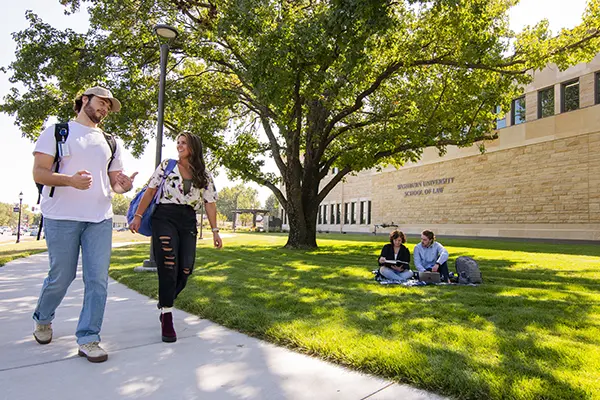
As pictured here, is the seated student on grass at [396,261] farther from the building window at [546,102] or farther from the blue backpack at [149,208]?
the building window at [546,102]

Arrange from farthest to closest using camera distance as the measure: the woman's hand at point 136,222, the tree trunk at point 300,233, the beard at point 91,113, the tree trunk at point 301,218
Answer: the tree trunk at point 300,233 → the tree trunk at point 301,218 → the woman's hand at point 136,222 → the beard at point 91,113

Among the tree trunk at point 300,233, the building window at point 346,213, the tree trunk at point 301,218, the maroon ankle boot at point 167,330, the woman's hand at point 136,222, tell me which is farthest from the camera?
the building window at point 346,213

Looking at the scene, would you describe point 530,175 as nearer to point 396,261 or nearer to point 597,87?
point 597,87

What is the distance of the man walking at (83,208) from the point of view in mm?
3168

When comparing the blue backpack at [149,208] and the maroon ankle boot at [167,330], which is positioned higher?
the blue backpack at [149,208]

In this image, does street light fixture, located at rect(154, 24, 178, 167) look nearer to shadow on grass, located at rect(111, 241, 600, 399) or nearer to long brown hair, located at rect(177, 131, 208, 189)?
shadow on grass, located at rect(111, 241, 600, 399)

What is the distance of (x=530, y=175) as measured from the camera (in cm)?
2572

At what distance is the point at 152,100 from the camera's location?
1519cm

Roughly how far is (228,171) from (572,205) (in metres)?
18.9

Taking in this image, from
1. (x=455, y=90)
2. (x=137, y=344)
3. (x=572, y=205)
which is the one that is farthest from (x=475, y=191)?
(x=137, y=344)

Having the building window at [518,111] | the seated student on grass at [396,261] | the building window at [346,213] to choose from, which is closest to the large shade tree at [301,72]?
the seated student on grass at [396,261]

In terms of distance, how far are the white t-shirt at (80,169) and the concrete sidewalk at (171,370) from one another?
3.63 ft

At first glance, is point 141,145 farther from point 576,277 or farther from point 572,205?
point 572,205

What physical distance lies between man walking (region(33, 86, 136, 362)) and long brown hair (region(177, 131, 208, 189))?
0.67 m
